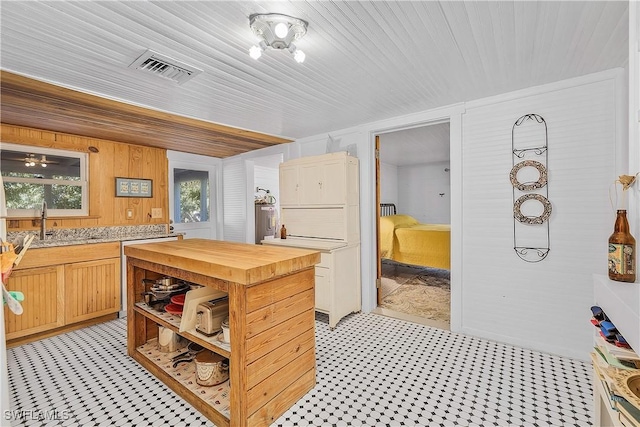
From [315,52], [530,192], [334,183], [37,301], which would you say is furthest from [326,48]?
[37,301]

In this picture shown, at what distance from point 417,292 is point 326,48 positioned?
3756 millimetres

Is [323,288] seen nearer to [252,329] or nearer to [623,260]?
[252,329]

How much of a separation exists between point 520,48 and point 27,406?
4130mm

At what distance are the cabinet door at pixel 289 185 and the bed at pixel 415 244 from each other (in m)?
2.21

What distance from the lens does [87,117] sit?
301 cm

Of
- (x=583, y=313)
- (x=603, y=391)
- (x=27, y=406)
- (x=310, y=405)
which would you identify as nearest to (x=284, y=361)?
(x=310, y=405)

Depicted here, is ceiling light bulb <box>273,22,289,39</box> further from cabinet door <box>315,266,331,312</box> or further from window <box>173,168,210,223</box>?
window <box>173,168,210,223</box>

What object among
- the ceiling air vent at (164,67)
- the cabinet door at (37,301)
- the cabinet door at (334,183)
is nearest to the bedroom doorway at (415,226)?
the cabinet door at (334,183)

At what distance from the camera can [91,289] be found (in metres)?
3.41

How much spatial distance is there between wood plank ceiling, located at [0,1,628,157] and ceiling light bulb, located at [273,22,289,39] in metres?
0.07

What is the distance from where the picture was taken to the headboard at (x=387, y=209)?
6969 millimetres

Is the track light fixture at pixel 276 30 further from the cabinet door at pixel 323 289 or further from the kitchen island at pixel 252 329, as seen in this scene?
the cabinet door at pixel 323 289

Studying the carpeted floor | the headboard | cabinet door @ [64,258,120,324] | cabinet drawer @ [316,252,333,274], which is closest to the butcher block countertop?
cabinet drawer @ [316,252,333,274]

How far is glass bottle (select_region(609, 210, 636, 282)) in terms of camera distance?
141 cm
